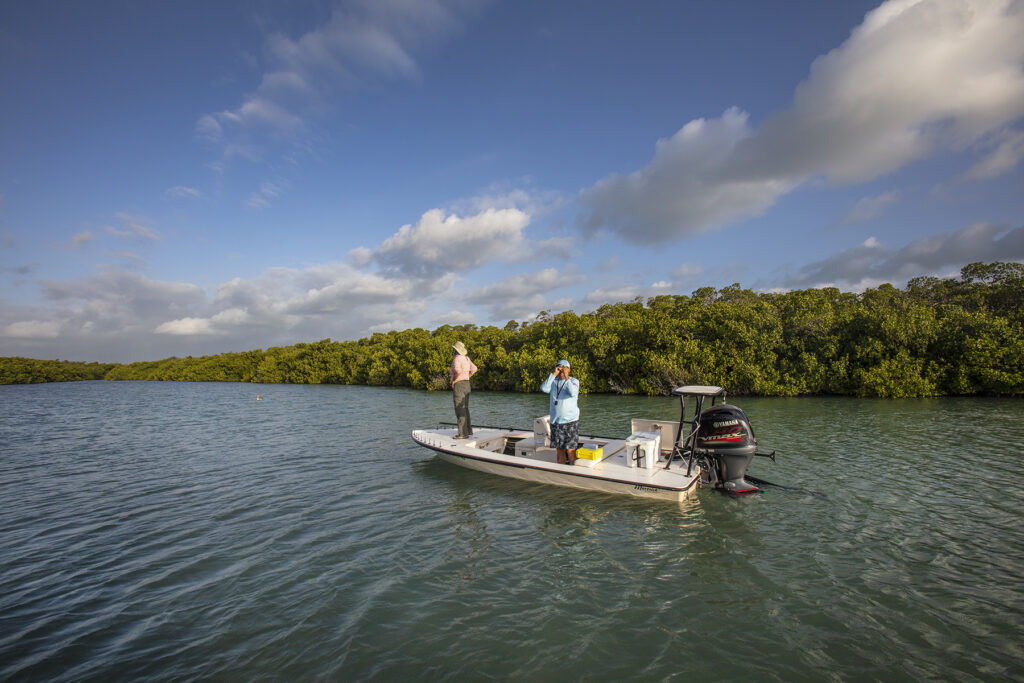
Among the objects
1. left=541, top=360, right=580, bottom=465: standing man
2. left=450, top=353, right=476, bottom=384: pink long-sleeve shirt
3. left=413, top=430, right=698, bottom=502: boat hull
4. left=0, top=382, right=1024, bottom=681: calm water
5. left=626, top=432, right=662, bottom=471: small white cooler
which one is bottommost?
left=0, top=382, right=1024, bottom=681: calm water

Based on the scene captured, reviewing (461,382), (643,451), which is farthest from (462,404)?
(643,451)

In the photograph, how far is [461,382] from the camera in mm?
11703

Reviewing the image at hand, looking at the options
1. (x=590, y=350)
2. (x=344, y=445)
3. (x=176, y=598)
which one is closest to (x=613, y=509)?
(x=176, y=598)

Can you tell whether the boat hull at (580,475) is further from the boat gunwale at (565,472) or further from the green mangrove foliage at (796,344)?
the green mangrove foliage at (796,344)

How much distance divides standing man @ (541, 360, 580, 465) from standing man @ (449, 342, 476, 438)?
273 centimetres

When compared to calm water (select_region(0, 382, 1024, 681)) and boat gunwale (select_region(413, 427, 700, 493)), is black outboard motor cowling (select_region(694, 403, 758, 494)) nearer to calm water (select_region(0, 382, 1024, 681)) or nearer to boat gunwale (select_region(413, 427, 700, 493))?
calm water (select_region(0, 382, 1024, 681))

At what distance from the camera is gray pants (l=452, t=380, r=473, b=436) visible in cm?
1176

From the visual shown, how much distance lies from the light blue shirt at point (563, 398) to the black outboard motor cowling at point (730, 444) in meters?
2.60

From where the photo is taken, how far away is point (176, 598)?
575 centimetres

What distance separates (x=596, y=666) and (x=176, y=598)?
17.5ft

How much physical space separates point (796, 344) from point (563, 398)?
3181cm

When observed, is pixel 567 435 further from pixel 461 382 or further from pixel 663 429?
pixel 461 382

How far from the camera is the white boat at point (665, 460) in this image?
8.77 metres

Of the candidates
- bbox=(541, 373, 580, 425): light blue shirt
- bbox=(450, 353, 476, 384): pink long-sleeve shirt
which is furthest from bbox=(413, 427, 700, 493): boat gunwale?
bbox=(450, 353, 476, 384): pink long-sleeve shirt
